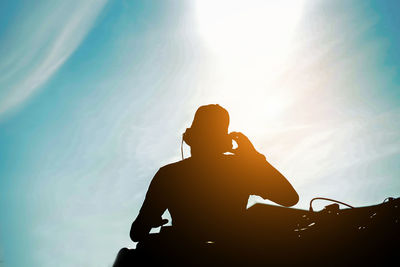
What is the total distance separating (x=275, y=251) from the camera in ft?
7.09

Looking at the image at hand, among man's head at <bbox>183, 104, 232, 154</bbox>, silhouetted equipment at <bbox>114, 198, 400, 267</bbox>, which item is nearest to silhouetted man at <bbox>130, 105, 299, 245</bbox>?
man's head at <bbox>183, 104, 232, 154</bbox>

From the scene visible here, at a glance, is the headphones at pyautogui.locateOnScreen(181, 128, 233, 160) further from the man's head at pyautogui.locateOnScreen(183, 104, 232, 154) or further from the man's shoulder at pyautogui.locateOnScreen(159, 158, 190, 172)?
the man's shoulder at pyautogui.locateOnScreen(159, 158, 190, 172)

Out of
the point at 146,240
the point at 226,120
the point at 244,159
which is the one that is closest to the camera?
the point at 146,240

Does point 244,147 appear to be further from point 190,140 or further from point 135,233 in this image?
point 135,233

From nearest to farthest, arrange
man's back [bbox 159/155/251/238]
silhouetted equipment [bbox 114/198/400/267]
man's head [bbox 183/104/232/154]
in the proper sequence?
silhouetted equipment [bbox 114/198/400/267] < man's back [bbox 159/155/251/238] < man's head [bbox 183/104/232/154]

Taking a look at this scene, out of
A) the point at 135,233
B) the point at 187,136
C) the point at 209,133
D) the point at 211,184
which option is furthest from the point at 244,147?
the point at 135,233

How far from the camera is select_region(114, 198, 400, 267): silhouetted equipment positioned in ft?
6.79

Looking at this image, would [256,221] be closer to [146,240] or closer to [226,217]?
[226,217]

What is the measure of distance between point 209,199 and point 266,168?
0.78m

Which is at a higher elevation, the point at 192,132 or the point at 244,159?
the point at 192,132

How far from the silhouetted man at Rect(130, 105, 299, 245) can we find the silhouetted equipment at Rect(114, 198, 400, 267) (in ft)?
1.19

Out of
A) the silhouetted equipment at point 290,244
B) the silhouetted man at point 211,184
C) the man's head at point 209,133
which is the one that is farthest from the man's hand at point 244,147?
the silhouetted equipment at point 290,244

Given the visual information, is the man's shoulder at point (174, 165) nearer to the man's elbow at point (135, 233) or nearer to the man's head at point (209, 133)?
the man's head at point (209, 133)

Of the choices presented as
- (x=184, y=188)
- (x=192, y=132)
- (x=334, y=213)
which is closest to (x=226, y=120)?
(x=192, y=132)
